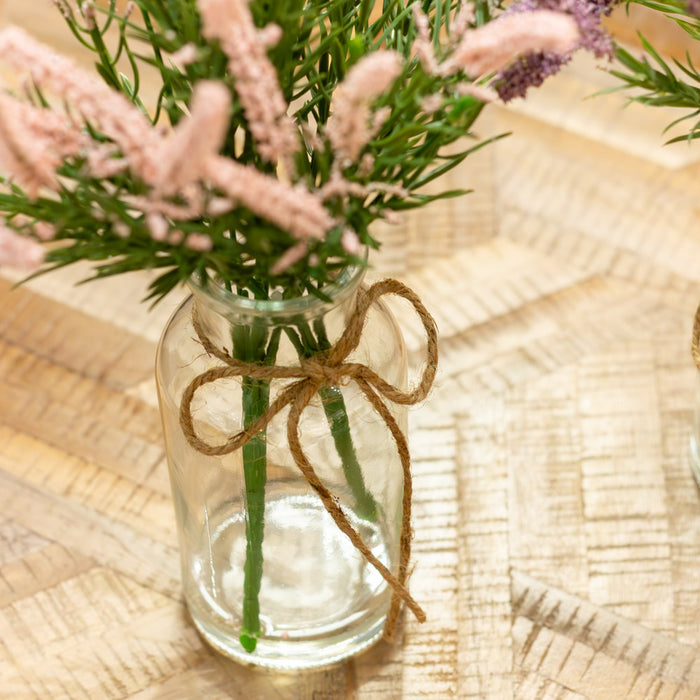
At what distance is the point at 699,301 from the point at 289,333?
1.36 feet

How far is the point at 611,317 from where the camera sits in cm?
82

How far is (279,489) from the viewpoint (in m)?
0.64

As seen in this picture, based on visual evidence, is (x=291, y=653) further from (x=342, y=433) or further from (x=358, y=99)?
(x=358, y=99)

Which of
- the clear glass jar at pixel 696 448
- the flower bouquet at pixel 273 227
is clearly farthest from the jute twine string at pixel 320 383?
the clear glass jar at pixel 696 448

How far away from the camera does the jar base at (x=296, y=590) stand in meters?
0.67

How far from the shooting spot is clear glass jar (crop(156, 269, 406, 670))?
1.79ft

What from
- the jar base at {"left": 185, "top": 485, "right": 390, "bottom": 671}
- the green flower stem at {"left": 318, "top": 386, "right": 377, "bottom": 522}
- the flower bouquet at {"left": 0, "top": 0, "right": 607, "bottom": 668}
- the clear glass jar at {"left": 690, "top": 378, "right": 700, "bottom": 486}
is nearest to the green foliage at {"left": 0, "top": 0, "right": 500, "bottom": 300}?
the flower bouquet at {"left": 0, "top": 0, "right": 607, "bottom": 668}

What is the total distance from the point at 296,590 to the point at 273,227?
332 mm

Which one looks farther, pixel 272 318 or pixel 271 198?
pixel 272 318

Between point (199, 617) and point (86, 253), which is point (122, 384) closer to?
point (199, 617)

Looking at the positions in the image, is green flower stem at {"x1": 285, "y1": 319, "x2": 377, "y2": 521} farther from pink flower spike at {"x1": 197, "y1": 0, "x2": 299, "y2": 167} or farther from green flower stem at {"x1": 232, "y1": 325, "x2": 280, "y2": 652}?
pink flower spike at {"x1": 197, "y1": 0, "x2": 299, "y2": 167}

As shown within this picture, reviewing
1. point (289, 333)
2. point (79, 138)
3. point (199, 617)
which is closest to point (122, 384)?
point (199, 617)

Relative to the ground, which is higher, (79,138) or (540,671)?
(79,138)

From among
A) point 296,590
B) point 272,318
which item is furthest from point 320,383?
point 296,590
